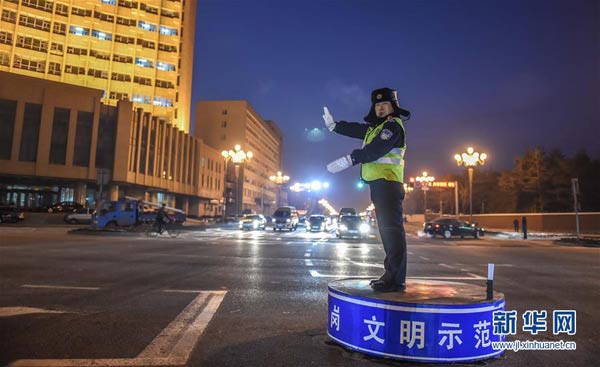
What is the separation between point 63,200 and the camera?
173 ft

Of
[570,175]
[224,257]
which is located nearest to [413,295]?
[224,257]

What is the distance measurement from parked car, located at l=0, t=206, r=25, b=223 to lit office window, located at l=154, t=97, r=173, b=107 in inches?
1787

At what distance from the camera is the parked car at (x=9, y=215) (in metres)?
38.5

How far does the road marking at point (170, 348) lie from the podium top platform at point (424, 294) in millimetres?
1615

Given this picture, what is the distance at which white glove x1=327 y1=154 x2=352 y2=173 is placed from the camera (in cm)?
435

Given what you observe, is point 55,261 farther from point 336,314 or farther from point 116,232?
point 116,232

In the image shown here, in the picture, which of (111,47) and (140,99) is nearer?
(111,47)

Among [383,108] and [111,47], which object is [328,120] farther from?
[111,47]

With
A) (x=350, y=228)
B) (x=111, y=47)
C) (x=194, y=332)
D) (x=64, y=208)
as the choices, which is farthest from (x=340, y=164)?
(x=111, y=47)

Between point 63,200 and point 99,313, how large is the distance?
5514 centimetres

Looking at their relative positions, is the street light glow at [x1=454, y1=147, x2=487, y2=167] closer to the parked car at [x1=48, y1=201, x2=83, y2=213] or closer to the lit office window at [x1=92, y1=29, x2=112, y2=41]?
the parked car at [x1=48, y1=201, x2=83, y2=213]

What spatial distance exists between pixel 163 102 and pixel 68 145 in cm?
3451

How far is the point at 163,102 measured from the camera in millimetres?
81812

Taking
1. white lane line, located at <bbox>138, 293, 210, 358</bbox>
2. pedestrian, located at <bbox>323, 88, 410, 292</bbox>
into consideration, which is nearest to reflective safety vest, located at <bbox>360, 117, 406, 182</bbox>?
pedestrian, located at <bbox>323, 88, 410, 292</bbox>
